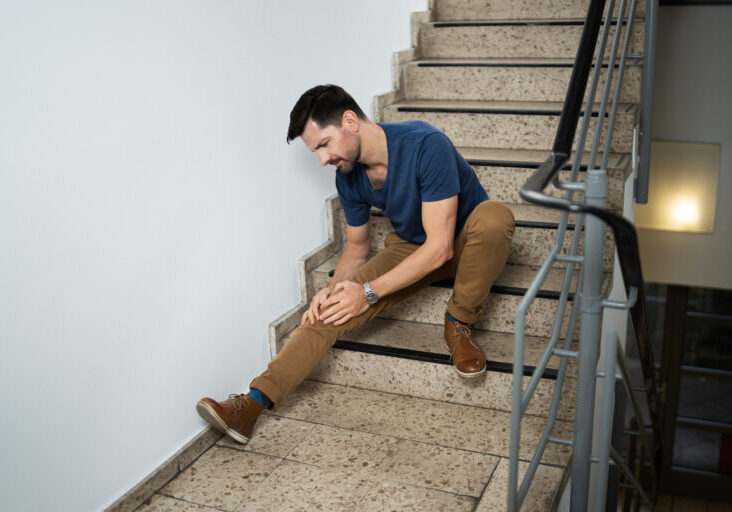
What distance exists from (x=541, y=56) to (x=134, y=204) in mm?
2339

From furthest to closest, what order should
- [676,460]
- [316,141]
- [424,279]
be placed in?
1. [676,460]
2. [424,279]
3. [316,141]

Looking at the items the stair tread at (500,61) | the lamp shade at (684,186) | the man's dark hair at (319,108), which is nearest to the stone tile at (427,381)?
the man's dark hair at (319,108)

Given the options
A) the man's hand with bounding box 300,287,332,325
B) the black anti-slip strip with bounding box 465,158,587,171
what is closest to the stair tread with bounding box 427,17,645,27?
the black anti-slip strip with bounding box 465,158,587,171

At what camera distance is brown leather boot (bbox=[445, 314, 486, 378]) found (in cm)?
222

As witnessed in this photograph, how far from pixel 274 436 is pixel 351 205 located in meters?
0.81

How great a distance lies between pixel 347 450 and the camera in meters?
2.13

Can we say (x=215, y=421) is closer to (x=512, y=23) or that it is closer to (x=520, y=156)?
(x=520, y=156)

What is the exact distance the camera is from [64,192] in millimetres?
1615

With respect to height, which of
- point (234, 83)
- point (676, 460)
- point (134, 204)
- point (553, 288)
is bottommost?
point (676, 460)

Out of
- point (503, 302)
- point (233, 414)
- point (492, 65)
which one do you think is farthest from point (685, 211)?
point (233, 414)

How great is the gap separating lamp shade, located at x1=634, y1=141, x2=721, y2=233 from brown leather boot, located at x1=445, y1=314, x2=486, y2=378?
276 cm

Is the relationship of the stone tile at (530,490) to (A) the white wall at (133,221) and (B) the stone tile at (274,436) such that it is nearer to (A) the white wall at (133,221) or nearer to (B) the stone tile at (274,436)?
(B) the stone tile at (274,436)

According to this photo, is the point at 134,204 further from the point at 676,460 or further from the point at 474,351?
the point at 676,460

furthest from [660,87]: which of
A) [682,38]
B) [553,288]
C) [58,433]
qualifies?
[58,433]
